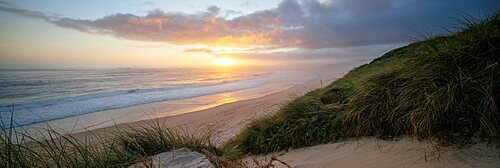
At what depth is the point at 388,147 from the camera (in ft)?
12.0

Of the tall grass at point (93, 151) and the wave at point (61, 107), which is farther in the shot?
the wave at point (61, 107)

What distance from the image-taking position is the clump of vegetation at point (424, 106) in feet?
10.6

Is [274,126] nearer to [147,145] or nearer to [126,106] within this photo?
[147,145]

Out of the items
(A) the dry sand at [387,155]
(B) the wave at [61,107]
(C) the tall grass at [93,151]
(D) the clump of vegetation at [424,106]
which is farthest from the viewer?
(B) the wave at [61,107]

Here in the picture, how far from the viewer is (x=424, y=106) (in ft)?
11.6

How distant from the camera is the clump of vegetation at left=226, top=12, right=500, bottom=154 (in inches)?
127

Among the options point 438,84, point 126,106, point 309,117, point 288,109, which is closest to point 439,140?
point 438,84

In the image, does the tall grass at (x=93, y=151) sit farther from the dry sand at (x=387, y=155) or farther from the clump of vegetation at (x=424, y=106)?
the clump of vegetation at (x=424, y=106)

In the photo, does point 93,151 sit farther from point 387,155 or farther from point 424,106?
point 424,106

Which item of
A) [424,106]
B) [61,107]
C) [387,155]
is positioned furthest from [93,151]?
[61,107]

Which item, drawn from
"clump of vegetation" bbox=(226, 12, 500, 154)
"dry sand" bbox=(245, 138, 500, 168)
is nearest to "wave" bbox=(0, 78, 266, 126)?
"clump of vegetation" bbox=(226, 12, 500, 154)

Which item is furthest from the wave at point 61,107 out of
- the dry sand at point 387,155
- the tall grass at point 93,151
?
the dry sand at point 387,155

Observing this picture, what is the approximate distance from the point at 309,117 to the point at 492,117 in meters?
2.56

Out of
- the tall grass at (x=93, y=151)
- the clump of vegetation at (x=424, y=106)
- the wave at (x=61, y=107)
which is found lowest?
the wave at (x=61, y=107)
